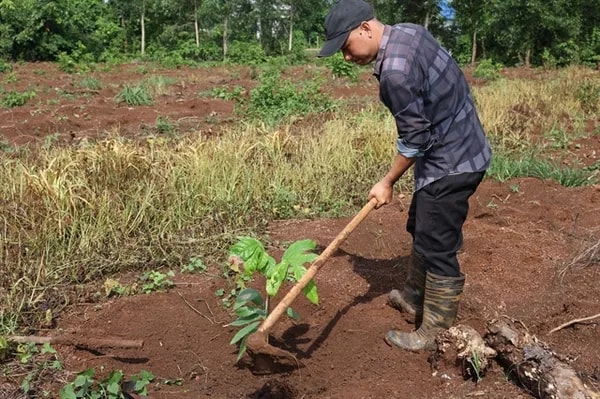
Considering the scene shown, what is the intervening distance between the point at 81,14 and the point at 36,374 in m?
22.5

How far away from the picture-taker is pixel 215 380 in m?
2.72

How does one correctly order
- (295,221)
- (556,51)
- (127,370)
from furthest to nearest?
(556,51), (295,221), (127,370)

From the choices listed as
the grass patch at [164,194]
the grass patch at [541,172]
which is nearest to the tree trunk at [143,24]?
the grass patch at [164,194]

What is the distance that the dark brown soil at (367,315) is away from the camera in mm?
2658

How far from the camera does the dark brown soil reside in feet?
8.72

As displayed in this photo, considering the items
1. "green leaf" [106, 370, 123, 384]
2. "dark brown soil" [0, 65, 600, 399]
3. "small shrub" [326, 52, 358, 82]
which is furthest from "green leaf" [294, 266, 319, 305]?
"small shrub" [326, 52, 358, 82]

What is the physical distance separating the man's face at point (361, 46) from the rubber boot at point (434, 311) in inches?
43.4

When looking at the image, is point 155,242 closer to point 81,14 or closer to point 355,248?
point 355,248

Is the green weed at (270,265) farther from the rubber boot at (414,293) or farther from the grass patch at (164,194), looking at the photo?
the grass patch at (164,194)

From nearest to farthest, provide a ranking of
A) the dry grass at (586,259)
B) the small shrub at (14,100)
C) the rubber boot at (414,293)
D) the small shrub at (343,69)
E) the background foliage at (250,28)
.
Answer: the rubber boot at (414,293), the dry grass at (586,259), the small shrub at (14,100), the small shrub at (343,69), the background foliage at (250,28)

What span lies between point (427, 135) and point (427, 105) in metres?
0.17

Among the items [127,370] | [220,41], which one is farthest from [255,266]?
[220,41]

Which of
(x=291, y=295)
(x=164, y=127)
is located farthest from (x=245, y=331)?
(x=164, y=127)

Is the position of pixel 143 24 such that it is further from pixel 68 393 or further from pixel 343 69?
pixel 68 393
